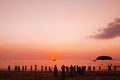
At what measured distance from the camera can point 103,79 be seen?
31578mm

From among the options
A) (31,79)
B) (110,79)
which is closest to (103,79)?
(110,79)

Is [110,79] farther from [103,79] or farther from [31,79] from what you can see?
[31,79]

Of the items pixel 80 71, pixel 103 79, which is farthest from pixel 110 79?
pixel 80 71

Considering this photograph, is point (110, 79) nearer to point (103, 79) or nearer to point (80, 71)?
point (103, 79)

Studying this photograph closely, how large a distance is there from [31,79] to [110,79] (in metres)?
13.8

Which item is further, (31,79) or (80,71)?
(80,71)

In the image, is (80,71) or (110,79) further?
(80,71)

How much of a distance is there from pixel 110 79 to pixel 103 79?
119cm

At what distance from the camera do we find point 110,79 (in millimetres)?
31516

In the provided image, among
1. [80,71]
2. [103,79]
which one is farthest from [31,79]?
[80,71]

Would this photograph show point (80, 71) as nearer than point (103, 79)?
No

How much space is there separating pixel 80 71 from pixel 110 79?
1373 centimetres

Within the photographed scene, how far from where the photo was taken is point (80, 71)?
147 feet

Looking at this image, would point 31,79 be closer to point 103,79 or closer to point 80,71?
point 103,79
